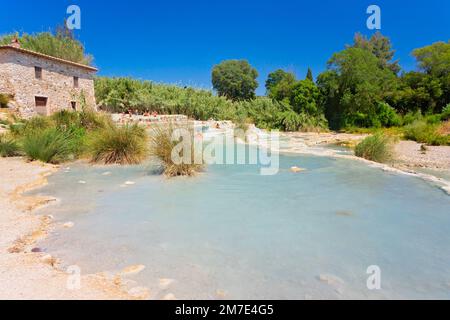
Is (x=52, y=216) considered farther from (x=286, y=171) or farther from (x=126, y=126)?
(x=286, y=171)

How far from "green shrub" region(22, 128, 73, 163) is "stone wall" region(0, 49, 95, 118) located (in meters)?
7.81

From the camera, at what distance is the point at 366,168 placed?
20.6ft

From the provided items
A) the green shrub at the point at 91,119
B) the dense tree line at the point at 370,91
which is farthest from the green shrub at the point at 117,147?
the dense tree line at the point at 370,91

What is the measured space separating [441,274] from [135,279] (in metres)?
2.08

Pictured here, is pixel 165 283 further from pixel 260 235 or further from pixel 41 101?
pixel 41 101

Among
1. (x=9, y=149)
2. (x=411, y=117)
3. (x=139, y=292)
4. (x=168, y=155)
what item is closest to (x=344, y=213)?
(x=139, y=292)

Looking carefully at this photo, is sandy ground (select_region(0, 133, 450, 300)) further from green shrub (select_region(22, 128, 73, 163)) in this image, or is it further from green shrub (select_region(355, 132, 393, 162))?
green shrub (select_region(355, 132, 393, 162))

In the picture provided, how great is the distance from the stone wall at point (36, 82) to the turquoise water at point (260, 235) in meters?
10.4

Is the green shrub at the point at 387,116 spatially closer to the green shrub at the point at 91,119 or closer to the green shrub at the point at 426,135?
the green shrub at the point at 426,135

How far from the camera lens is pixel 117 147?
21.0 ft

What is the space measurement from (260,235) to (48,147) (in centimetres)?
528

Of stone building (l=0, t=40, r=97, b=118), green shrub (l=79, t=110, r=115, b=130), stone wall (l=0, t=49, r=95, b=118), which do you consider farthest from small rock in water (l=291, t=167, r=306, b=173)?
stone wall (l=0, t=49, r=95, b=118)
